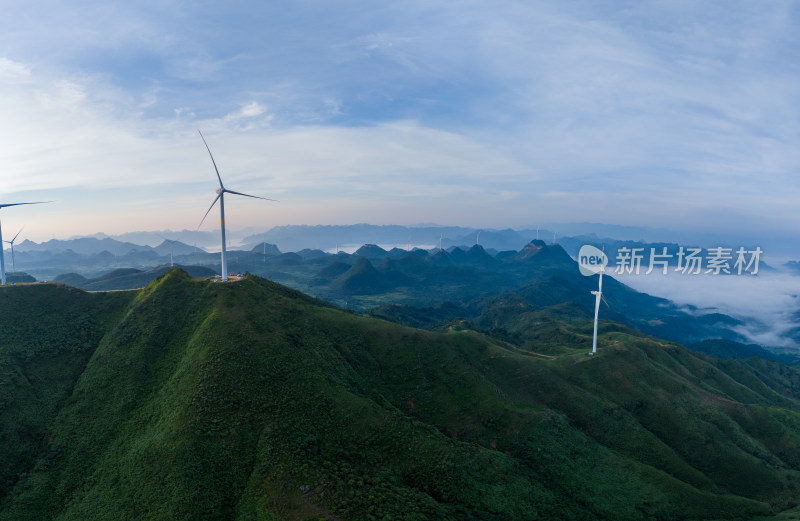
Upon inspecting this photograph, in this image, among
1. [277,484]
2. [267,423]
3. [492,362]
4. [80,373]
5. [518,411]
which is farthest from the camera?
[492,362]

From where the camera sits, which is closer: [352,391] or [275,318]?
[352,391]

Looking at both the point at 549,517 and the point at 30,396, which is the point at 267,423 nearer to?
the point at 30,396

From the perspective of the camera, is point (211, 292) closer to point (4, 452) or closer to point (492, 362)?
point (4, 452)

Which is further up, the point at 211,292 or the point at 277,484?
the point at 211,292

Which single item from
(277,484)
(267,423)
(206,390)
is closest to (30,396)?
(206,390)

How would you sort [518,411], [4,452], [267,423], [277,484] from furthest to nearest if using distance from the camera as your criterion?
[518,411], [267,423], [4,452], [277,484]

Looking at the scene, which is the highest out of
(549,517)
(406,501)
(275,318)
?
(275,318)

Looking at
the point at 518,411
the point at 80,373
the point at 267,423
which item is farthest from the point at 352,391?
the point at 80,373
